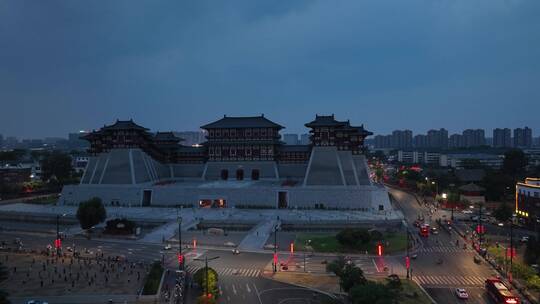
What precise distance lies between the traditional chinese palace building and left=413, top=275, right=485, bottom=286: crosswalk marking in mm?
32988

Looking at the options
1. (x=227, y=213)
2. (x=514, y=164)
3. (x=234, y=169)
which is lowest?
(x=227, y=213)

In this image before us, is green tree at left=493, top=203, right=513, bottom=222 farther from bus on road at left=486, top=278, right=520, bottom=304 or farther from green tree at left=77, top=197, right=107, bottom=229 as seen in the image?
green tree at left=77, top=197, right=107, bottom=229

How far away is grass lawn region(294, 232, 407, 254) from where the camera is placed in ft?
146

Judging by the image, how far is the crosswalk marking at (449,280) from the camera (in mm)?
33781

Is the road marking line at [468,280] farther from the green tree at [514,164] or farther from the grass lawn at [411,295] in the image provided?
the green tree at [514,164]

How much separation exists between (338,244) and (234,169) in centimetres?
4396

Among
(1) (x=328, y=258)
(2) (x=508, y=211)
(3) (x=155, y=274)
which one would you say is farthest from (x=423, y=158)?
(3) (x=155, y=274)

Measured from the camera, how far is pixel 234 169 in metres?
87.6

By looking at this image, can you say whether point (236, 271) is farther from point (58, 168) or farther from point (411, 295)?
point (58, 168)

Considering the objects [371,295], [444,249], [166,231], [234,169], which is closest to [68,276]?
[166,231]

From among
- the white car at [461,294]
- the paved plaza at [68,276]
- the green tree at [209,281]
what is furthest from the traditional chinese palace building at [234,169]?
the green tree at [209,281]

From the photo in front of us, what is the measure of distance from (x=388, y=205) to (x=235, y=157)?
1303 inches

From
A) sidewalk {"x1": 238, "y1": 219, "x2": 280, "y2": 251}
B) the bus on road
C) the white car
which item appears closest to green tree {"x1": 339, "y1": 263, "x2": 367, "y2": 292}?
the white car

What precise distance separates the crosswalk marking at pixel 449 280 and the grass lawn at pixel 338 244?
864 cm
